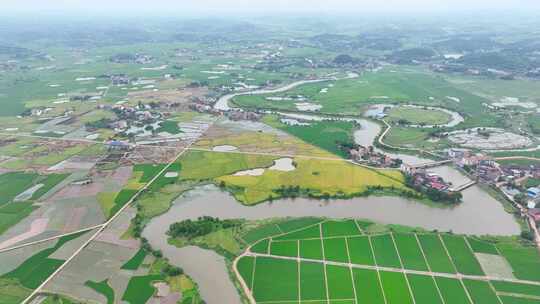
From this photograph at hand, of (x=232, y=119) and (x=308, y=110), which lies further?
(x=308, y=110)

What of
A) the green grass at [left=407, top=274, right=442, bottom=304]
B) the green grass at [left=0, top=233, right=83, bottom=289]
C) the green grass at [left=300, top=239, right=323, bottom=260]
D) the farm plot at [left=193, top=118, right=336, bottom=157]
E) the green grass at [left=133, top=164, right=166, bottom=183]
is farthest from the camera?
the farm plot at [left=193, top=118, right=336, bottom=157]

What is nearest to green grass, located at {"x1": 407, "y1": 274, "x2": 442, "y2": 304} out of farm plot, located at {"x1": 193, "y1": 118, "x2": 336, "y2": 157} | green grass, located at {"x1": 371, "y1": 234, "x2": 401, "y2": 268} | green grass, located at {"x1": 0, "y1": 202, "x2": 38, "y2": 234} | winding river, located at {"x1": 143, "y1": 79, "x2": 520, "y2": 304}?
green grass, located at {"x1": 371, "y1": 234, "x2": 401, "y2": 268}

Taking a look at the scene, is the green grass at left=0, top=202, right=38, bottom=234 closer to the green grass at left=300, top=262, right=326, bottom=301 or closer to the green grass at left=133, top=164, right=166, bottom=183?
the green grass at left=133, top=164, right=166, bottom=183

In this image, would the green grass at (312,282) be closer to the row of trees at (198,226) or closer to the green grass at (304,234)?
the green grass at (304,234)

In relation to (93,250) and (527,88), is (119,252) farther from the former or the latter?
(527,88)

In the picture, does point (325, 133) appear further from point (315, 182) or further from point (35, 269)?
point (35, 269)

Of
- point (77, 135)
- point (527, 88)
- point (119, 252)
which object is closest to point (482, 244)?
point (119, 252)

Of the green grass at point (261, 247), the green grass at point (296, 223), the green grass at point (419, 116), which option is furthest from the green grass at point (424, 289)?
the green grass at point (419, 116)
